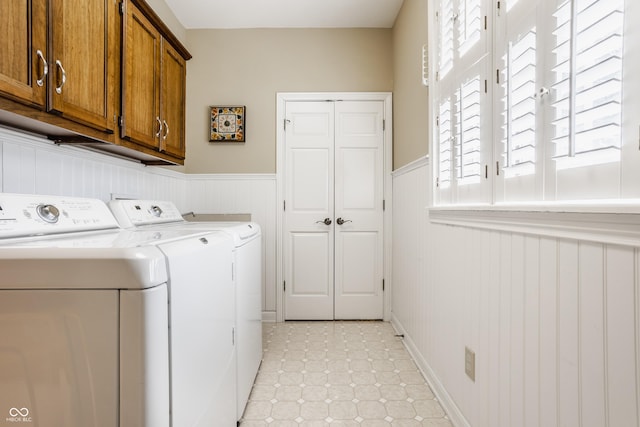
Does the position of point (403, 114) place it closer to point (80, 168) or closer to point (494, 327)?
point (494, 327)

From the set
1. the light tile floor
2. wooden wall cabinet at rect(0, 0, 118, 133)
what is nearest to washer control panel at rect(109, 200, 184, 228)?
wooden wall cabinet at rect(0, 0, 118, 133)

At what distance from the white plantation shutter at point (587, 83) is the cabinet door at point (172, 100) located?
2.04 m

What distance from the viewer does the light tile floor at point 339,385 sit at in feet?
5.60

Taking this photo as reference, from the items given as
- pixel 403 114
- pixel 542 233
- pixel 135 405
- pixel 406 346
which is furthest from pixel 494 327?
pixel 403 114

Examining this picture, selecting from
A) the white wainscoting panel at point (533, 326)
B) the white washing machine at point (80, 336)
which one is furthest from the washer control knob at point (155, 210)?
the white wainscoting panel at point (533, 326)

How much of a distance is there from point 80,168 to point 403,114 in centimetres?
228

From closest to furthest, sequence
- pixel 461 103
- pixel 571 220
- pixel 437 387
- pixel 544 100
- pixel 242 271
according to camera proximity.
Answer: pixel 571 220 < pixel 544 100 < pixel 461 103 < pixel 242 271 < pixel 437 387

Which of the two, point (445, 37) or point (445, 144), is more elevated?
point (445, 37)

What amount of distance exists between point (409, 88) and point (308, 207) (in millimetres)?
1351

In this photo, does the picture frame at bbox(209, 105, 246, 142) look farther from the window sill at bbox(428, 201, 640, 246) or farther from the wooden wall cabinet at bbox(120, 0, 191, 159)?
the window sill at bbox(428, 201, 640, 246)

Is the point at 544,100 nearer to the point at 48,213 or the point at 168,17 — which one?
the point at 48,213

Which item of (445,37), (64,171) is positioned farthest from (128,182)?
→ (445,37)

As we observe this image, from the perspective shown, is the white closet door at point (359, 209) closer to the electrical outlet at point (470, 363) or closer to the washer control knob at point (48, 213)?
the electrical outlet at point (470, 363)

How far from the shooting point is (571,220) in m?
0.85
